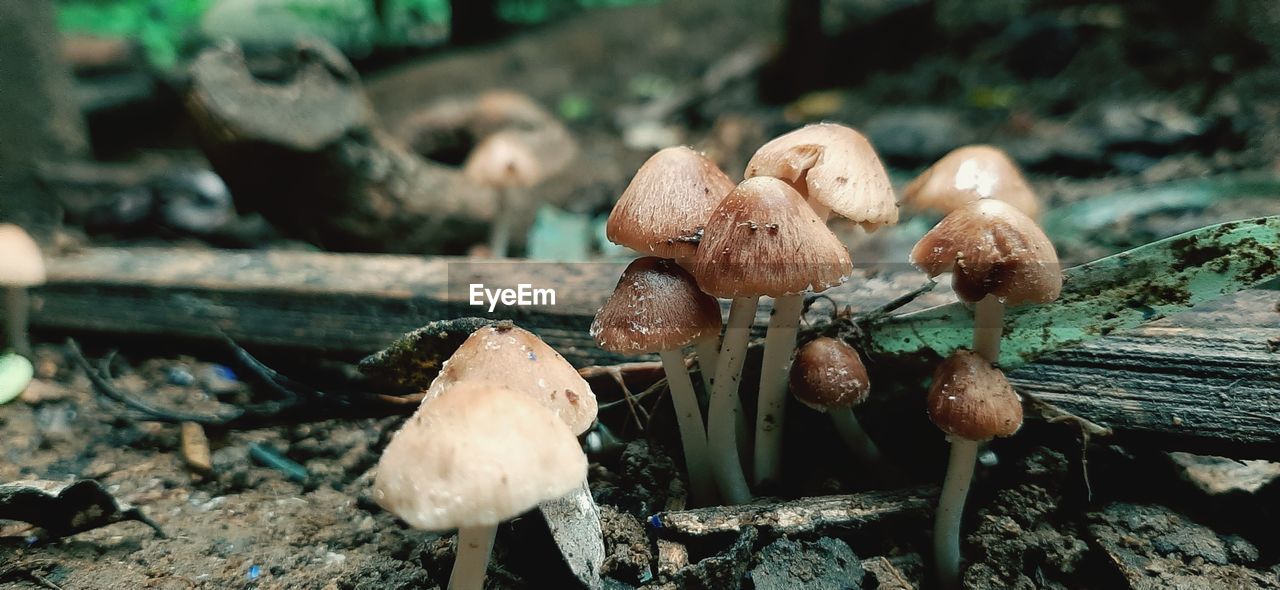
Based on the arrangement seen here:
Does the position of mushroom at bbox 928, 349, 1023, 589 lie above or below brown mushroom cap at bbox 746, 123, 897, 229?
below

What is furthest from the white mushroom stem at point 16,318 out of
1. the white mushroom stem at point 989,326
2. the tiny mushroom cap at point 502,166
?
the white mushroom stem at point 989,326

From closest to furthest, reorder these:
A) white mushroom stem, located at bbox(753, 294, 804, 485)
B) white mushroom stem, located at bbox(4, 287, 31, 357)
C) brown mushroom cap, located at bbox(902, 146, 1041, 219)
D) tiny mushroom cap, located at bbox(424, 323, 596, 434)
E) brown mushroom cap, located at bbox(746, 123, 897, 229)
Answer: tiny mushroom cap, located at bbox(424, 323, 596, 434), brown mushroom cap, located at bbox(746, 123, 897, 229), white mushroom stem, located at bbox(753, 294, 804, 485), brown mushroom cap, located at bbox(902, 146, 1041, 219), white mushroom stem, located at bbox(4, 287, 31, 357)

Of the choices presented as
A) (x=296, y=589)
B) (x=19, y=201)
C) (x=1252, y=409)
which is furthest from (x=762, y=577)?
(x=19, y=201)

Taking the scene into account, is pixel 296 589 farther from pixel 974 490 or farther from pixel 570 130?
pixel 570 130

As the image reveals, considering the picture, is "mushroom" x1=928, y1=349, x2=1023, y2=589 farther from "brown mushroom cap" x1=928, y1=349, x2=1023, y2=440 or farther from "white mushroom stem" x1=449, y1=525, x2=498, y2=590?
"white mushroom stem" x1=449, y1=525, x2=498, y2=590

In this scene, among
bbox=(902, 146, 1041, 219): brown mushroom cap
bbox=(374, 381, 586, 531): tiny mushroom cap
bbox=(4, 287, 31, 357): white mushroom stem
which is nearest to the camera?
bbox=(374, 381, 586, 531): tiny mushroom cap

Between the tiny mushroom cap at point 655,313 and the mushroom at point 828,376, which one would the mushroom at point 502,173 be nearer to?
the tiny mushroom cap at point 655,313

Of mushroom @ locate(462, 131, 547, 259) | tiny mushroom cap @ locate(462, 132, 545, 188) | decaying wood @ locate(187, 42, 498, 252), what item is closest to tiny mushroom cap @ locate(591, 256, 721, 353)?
decaying wood @ locate(187, 42, 498, 252)

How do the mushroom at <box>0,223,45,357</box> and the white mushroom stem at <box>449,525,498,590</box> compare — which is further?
the mushroom at <box>0,223,45,357</box>
